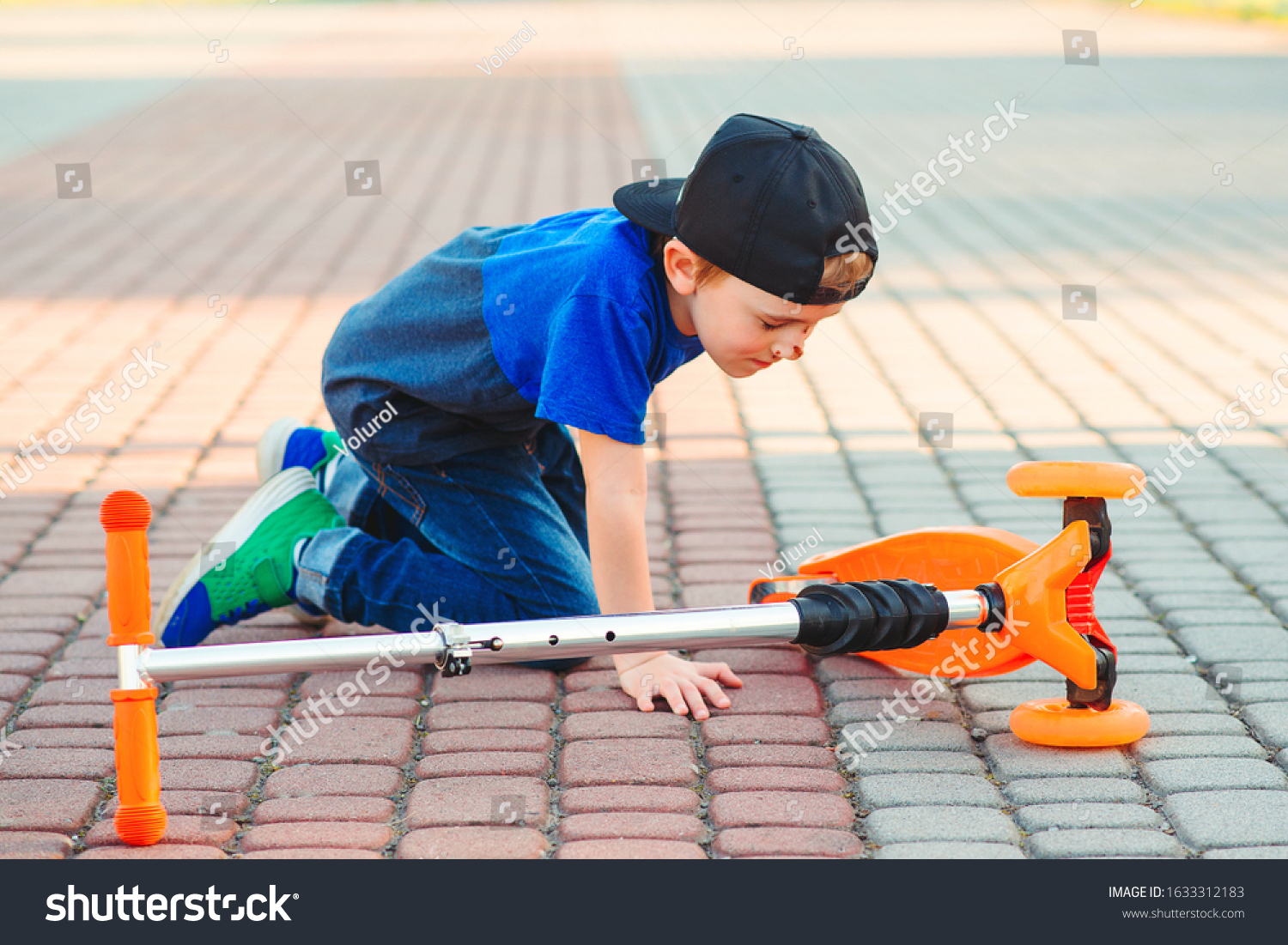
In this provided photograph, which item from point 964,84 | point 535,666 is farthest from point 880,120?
point 535,666

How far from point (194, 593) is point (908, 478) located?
197cm

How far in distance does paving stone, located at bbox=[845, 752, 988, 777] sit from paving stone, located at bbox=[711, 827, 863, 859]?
23 cm

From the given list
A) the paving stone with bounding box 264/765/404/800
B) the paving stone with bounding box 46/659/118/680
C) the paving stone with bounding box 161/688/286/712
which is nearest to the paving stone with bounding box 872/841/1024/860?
the paving stone with bounding box 264/765/404/800

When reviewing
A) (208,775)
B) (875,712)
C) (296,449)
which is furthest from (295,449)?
(875,712)

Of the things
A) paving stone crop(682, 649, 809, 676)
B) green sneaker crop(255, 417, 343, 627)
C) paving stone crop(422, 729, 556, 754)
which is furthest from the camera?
green sneaker crop(255, 417, 343, 627)

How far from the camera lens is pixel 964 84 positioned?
1223 cm

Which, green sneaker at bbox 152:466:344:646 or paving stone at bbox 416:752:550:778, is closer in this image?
paving stone at bbox 416:752:550:778

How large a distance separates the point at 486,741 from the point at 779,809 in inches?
21.7

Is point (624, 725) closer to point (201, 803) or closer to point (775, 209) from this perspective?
point (201, 803)

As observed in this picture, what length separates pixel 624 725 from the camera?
7.83 ft

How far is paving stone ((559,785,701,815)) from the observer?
2092mm

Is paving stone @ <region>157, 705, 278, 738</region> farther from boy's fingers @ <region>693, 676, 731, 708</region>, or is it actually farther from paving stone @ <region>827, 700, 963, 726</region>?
paving stone @ <region>827, 700, 963, 726</region>

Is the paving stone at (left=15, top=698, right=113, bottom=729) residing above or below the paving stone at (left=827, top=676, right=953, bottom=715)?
above

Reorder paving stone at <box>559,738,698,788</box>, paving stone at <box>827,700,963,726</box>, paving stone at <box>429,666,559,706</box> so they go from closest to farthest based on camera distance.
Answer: paving stone at <box>559,738,698,788</box> < paving stone at <box>827,700,963,726</box> < paving stone at <box>429,666,559,706</box>
